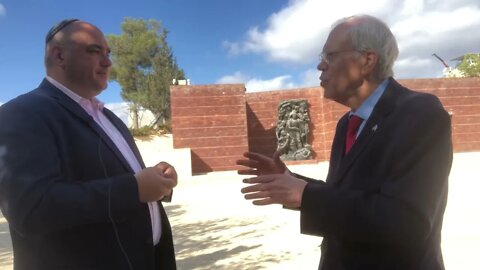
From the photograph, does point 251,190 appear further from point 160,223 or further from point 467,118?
point 467,118

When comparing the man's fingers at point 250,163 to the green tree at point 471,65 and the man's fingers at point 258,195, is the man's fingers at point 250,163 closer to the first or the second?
the man's fingers at point 258,195

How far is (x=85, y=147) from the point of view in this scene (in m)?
1.58

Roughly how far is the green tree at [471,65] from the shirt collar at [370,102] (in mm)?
43493

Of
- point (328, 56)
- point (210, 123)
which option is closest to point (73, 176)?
point (328, 56)

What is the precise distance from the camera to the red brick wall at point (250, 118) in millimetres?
18453

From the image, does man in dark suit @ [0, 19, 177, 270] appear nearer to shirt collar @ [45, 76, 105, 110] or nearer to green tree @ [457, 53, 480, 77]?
shirt collar @ [45, 76, 105, 110]

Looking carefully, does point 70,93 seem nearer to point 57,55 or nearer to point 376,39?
point 57,55

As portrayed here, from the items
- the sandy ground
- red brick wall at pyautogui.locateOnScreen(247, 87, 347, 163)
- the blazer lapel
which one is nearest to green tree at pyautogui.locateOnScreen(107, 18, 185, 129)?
red brick wall at pyautogui.locateOnScreen(247, 87, 347, 163)

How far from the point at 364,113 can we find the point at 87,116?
1.09 meters

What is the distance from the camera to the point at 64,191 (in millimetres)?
1371

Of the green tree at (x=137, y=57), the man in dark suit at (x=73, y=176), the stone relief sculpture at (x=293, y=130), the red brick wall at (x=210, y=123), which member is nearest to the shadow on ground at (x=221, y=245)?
the man in dark suit at (x=73, y=176)

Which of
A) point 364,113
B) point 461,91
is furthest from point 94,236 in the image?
point 461,91

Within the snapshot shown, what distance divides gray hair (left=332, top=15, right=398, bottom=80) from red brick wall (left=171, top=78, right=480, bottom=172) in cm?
1701

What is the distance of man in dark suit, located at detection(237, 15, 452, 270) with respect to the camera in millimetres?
1232
